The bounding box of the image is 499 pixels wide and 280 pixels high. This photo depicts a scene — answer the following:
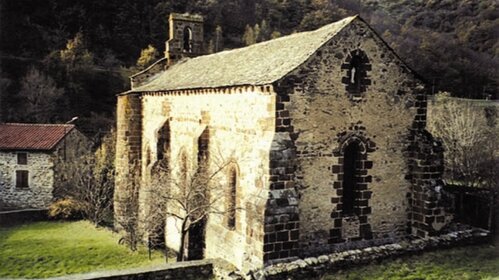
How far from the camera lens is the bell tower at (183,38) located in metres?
26.7

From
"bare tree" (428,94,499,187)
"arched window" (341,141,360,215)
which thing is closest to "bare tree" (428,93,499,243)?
"bare tree" (428,94,499,187)

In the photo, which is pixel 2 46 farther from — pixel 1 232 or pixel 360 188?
pixel 360 188

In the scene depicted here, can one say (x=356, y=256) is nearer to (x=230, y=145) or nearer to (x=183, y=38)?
(x=230, y=145)

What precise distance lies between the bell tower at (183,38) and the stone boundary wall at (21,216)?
11603 mm

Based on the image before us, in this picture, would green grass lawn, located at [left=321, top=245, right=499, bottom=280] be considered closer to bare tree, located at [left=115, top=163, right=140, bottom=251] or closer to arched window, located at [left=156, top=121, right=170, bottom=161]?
bare tree, located at [left=115, top=163, right=140, bottom=251]

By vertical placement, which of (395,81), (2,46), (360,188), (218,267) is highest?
(2,46)

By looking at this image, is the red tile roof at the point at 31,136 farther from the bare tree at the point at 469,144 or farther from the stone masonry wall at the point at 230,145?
the bare tree at the point at 469,144

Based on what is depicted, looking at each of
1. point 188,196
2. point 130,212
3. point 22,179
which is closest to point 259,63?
point 188,196

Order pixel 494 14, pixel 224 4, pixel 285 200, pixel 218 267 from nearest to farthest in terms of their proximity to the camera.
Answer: pixel 285 200
pixel 218 267
pixel 494 14
pixel 224 4

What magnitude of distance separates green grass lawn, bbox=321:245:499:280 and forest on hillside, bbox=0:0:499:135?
68.1ft

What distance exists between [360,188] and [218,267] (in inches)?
200

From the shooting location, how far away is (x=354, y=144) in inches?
556

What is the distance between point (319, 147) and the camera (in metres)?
13.3

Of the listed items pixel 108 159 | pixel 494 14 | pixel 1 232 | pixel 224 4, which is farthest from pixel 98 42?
pixel 494 14
